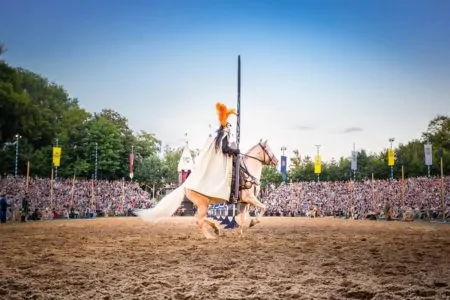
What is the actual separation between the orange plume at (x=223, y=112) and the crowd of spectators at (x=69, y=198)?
2198cm

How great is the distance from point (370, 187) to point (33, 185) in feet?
101

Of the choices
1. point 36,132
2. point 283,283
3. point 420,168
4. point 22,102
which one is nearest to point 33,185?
point 22,102

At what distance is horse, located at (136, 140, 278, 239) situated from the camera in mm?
12891

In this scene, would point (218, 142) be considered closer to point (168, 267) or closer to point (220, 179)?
point (220, 179)

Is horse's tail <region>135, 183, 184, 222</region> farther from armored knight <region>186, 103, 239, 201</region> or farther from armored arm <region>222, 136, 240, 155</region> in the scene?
armored arm <region>222, 136, 240, 155</region>

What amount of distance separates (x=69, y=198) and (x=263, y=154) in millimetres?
30432

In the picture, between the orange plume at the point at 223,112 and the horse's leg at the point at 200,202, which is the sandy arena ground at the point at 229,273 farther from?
the orange plume at the point at 223,112

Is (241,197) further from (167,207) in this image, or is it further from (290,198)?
(290,198)

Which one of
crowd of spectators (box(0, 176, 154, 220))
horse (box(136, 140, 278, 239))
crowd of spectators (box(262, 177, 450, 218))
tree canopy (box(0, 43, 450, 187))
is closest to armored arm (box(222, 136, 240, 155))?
horse (box(136, 140, 278, 239))

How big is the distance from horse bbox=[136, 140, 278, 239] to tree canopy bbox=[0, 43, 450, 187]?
116ft

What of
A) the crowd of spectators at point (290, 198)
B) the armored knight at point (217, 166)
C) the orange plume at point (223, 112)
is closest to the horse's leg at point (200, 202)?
the armored knight at point (217, 166)

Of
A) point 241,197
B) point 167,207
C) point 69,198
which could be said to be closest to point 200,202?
point 167,207

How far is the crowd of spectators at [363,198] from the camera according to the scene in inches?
1362

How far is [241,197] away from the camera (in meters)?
14.5
